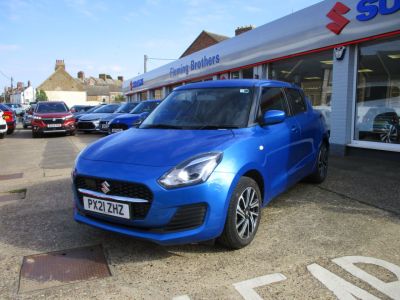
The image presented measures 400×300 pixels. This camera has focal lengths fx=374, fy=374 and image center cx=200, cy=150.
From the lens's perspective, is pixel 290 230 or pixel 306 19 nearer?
pixel 290 230

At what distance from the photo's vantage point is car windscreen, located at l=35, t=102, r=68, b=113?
1659 cm

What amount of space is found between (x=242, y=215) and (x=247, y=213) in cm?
10

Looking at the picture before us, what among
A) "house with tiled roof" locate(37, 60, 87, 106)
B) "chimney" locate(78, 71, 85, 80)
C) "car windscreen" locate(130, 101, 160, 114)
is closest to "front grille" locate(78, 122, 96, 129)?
"car windscreen" locate(130, 101, 160, 114)

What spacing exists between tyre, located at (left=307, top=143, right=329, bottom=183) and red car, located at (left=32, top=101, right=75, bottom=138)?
1261 cm

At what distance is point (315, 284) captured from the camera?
305 cm

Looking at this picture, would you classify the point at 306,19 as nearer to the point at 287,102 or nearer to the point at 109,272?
the point at 287,102

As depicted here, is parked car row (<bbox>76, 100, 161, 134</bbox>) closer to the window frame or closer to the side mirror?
the window frame

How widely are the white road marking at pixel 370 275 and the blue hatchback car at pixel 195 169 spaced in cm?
92

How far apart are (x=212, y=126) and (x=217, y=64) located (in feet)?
39.7

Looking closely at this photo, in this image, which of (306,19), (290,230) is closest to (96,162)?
(290,230)

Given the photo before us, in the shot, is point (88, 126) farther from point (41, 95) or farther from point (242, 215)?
point (41, 95)

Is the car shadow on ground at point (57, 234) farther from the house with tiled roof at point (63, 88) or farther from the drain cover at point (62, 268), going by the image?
the house with tiled roof at point (63, 88)

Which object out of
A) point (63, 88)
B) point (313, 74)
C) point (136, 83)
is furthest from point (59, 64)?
point (313, 74)

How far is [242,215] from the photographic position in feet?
12.0
